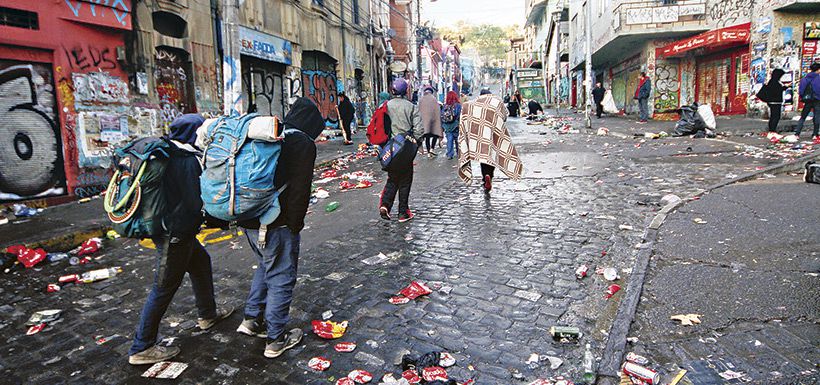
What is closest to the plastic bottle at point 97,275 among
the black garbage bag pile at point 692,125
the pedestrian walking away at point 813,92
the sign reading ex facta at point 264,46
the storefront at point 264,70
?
the sign reading ex facta at point 264,46

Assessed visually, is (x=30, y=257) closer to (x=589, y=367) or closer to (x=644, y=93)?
(x=589, y=367)

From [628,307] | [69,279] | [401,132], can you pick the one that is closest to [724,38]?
[401,132]

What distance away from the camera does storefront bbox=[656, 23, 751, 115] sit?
63.1 feet

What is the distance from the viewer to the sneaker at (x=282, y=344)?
3.23 metres

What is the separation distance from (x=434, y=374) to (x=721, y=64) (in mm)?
23862

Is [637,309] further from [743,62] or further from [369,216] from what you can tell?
[743,62]

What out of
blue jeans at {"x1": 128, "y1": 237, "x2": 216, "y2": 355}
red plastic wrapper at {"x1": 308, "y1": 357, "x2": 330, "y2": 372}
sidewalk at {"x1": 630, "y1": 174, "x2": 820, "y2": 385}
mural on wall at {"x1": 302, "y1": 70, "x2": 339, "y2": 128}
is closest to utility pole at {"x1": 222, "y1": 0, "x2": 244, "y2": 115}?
blue jeans at {"x1": 128, "y1": 237, "x2": 216, "y2": 355}

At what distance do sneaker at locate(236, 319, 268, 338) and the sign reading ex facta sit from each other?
11.8m

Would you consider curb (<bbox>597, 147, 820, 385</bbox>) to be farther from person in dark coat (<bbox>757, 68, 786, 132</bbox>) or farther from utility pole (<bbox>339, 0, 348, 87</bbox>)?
utility pole (<bbox>339, 0, 348, 87</bbox>)

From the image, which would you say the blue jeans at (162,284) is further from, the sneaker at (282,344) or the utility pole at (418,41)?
the utility pole at (418,41)

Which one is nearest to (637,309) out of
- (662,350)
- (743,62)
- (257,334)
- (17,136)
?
(662,350)

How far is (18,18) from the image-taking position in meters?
8.07

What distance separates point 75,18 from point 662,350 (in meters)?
10.0

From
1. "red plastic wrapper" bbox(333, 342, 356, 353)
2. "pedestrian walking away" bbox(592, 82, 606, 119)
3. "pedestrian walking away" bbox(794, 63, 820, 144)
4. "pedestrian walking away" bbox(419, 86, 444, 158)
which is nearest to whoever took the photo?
"red plastic wrapper" bbox(333, 342, 356, 353)
